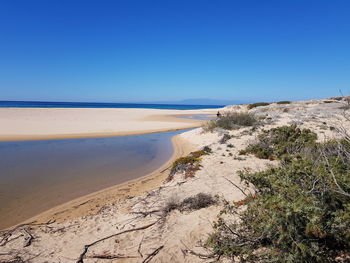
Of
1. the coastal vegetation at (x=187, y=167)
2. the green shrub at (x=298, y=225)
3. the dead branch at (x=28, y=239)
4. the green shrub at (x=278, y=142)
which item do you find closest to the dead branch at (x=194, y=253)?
the green shrub at (x=298, y=225)

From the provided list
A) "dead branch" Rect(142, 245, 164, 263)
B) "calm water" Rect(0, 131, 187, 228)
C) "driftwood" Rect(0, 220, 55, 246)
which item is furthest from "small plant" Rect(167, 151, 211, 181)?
"driftwood" Rect(0, 220, 55, 246)

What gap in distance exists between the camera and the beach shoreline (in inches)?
192

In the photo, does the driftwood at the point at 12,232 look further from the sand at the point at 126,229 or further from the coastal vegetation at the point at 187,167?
the coastal vegetation at the point at 187,167

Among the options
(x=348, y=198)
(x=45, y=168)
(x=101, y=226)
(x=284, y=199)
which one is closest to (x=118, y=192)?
(x=101, y=226)

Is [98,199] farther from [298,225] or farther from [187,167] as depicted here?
[298,225]

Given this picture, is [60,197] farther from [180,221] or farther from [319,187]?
[319,187]

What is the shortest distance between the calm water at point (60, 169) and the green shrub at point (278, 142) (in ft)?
14.4

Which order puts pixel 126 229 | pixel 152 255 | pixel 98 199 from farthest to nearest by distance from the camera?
pixel 98 199 → pixel 126 229 → pixel 152 255

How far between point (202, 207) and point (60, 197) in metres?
4.42

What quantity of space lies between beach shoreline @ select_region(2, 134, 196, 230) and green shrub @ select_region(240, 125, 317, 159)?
160 inches

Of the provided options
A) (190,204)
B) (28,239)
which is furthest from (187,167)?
(28,239)

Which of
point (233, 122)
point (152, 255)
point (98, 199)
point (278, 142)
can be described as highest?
point (233, 122)

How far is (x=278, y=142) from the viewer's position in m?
8.55

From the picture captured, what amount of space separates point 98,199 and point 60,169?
11.3 ft
